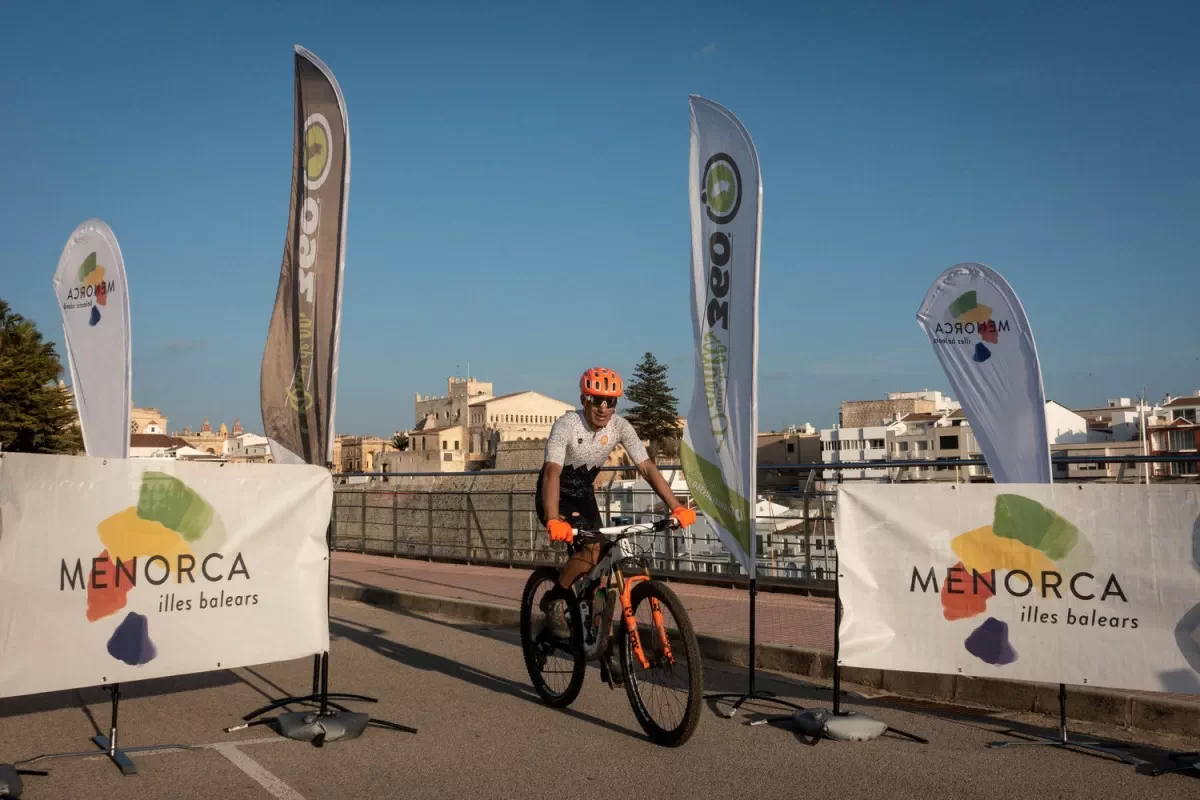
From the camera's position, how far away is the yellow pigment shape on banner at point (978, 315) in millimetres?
8945

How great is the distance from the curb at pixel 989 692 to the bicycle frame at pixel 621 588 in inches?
80.2

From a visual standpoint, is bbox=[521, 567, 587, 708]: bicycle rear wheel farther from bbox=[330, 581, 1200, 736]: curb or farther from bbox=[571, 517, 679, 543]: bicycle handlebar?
bbox=[330, 581, 1200, 736]: curb

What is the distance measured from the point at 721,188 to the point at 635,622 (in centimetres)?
316

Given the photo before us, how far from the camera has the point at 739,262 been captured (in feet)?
24.4

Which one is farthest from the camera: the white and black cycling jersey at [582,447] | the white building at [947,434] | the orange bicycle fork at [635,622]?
the white building at [947,434]

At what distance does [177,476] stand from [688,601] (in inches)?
257

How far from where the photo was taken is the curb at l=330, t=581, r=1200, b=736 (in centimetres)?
628

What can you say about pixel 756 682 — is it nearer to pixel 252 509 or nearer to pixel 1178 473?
pixel 252 509

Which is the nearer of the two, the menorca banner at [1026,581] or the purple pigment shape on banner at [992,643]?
the menorca banner at [1026,581]

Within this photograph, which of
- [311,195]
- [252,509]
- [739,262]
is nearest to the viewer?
[252,509]

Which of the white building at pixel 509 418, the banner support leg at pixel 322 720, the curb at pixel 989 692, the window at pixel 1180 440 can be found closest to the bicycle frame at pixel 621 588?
the banner support leg at pixel 322 720

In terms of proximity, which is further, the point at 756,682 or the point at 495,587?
the point at 495,587

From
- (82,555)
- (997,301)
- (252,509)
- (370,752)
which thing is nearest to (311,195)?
(252,509)

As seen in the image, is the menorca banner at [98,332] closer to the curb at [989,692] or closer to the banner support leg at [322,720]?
the banner support leg at [322,720]
